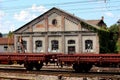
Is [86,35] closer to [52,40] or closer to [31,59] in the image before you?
[52,40]

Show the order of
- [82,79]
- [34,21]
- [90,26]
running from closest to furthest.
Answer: [82,79] < [90,26] < [34,21]

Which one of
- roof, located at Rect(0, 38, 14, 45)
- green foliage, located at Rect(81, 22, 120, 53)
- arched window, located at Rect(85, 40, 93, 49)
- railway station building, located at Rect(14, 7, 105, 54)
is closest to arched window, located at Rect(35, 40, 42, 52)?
railway station building, located at Rect(14, 7, 105, 54)

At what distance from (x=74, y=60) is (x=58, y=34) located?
28.3 metres

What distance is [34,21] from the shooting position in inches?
2026

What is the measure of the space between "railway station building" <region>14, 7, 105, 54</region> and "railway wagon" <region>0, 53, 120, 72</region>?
24.3m

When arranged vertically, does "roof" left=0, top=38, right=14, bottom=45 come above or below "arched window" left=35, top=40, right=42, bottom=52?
above

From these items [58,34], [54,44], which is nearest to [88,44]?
[58,34]

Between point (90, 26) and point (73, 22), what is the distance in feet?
9.47

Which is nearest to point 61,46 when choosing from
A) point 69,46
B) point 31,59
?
point 69,46

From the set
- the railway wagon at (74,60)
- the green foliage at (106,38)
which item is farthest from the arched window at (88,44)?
the railway wagon at (74,60)

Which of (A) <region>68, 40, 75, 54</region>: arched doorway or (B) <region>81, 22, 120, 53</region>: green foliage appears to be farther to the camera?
(A) <region>68, 40, 75, 54</region>: arched doorway

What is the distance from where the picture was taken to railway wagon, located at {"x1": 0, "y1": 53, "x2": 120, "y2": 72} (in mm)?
21109

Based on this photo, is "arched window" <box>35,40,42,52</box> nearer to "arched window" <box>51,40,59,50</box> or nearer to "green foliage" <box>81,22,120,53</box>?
"arched window" <box>51,40,59,50</box>

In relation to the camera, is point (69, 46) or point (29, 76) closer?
point (29, 76)
